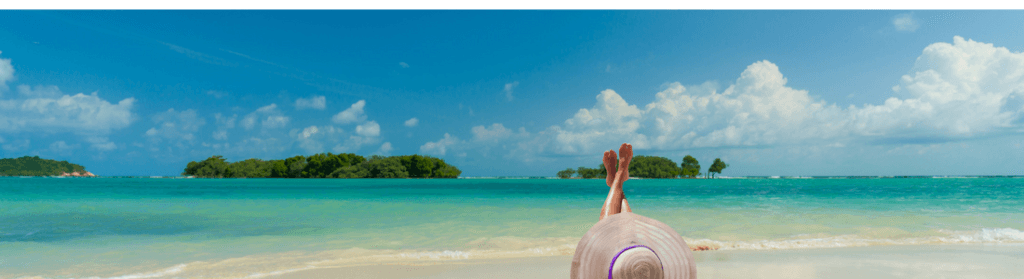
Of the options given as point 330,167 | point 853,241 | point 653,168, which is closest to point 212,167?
point 330,167

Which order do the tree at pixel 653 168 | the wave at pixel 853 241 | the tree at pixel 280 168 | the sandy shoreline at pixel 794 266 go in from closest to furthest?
the sandy shoreline at pixel 794 266 < the wave at pixel 853 241 < the tree at pixel 280 168 < the tree at pixel 653 168

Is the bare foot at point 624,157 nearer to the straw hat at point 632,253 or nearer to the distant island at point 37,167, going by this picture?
the straw hat at point 632,253

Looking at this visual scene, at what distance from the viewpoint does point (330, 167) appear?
82.4 metres

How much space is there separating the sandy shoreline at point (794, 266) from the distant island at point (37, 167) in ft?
394

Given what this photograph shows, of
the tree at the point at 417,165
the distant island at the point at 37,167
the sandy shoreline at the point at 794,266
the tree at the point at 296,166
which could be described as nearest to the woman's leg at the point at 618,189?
the sandy shoreline at the point at 794,266

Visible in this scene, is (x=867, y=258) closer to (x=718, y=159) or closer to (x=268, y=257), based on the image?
(x=268, y=257)

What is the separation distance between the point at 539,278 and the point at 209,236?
672 centimetres

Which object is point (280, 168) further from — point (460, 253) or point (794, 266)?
point (794, 266)

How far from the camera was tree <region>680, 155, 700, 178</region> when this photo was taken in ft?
345

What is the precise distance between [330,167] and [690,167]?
76.1 m

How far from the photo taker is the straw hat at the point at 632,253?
972 mm

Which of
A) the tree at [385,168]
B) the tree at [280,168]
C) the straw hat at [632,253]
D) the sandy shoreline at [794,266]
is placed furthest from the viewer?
the tree at [280,168]

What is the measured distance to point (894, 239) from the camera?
7.70 metres

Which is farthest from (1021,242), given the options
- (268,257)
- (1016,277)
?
(268,257)
